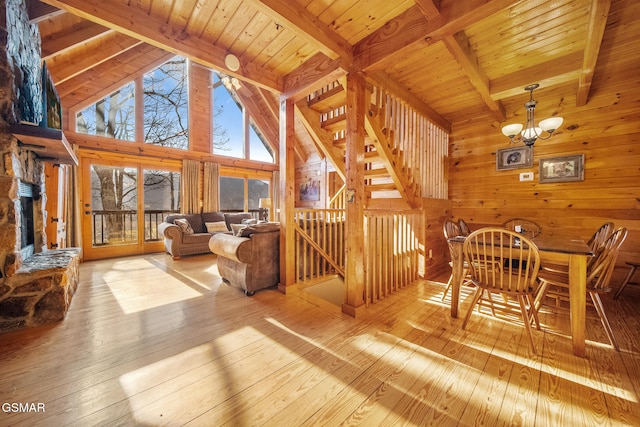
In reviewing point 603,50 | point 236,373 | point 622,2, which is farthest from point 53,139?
point 603,50

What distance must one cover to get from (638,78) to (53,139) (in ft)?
20.4

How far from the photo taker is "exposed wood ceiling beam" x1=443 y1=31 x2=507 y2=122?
2.23 m

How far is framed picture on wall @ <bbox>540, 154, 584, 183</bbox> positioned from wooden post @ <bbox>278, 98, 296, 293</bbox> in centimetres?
356

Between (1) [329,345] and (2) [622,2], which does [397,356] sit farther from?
(2) [622,2]

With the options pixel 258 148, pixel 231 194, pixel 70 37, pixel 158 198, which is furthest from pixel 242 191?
pixel 70 37

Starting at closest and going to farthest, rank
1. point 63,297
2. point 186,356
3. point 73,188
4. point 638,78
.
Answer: point 186,356 < point 63,297 < point 638,78 < point 73,188

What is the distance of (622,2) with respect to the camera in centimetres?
196

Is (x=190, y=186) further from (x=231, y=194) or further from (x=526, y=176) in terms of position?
(x=526, y=176)

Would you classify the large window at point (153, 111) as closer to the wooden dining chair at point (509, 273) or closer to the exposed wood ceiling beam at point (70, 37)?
the exposed wood ceiling beam at point (70, 37)

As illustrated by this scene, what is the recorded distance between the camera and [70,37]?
329 cm

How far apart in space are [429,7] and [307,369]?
2.57m

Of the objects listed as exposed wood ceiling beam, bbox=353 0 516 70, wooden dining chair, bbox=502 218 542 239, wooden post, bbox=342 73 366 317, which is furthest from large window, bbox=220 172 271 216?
wooden dining chair, bbox=502 218 542 239

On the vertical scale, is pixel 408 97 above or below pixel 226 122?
below

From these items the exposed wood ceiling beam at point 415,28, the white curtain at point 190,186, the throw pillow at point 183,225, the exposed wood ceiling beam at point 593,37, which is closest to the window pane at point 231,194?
the white curtain at point 190,186
